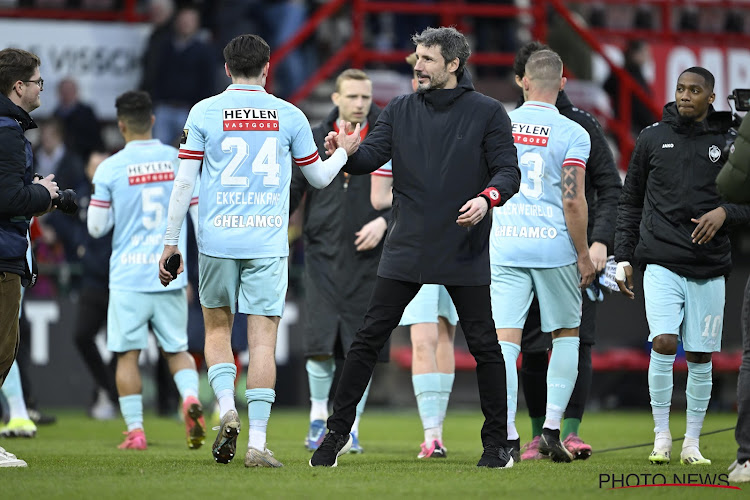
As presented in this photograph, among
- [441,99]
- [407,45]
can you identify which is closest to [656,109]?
[407,45]

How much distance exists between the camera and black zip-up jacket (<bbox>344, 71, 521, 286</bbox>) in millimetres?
6473

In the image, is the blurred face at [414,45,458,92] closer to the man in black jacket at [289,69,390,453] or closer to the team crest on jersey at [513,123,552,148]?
the team crest on jersey at [513,123,552,148]

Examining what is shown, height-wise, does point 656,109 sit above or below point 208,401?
above

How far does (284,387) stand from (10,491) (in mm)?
8295

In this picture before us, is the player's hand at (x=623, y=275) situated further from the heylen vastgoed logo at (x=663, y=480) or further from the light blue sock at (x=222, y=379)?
the light blue sock at (x=222, y=379)

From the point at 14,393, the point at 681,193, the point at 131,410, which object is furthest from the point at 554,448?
the point at 14,393

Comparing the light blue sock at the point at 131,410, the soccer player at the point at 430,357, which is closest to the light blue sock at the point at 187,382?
the light blue sock at the point at 131,410

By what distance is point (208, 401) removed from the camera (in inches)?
478

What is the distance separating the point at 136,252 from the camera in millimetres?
8625

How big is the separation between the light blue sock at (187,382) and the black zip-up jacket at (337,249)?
94 centimetres

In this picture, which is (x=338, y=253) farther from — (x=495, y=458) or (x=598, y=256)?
(x=495, y=458)

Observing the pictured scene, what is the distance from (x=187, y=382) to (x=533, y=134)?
3.10m

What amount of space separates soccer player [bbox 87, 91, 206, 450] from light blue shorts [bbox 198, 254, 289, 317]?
78.9 inches

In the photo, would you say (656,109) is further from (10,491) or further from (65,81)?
(10,491)
